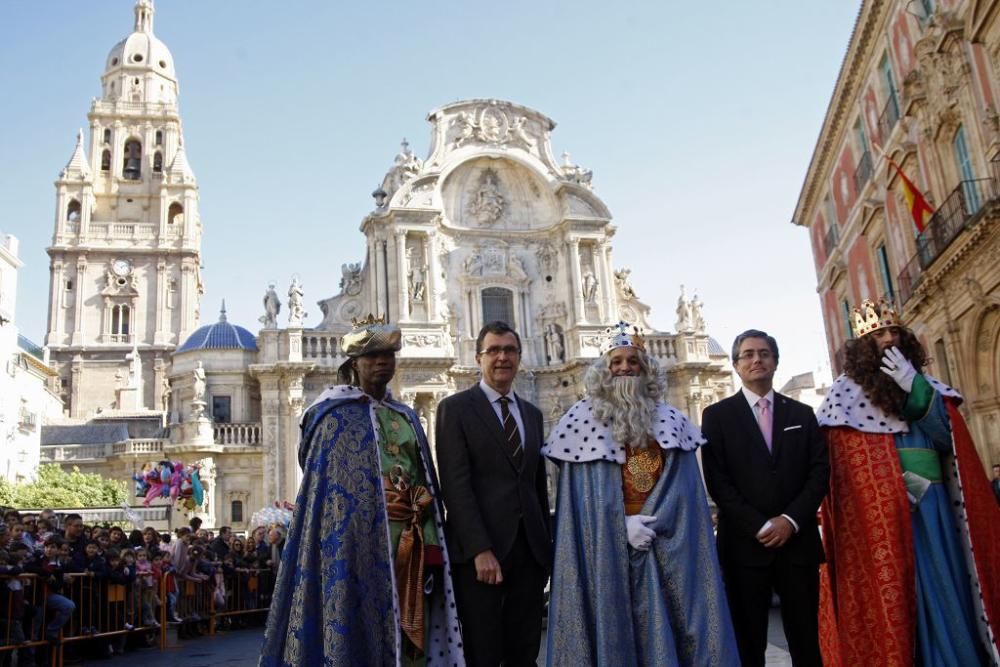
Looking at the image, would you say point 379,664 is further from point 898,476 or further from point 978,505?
point 978,505

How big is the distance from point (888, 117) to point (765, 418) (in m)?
18.1

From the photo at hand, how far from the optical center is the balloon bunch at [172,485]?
27.3m

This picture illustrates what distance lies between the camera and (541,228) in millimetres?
34562

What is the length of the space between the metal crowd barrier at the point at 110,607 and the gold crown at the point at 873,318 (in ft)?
28.2

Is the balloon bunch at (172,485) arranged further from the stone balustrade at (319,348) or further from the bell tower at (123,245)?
the bell tower at (123,245)

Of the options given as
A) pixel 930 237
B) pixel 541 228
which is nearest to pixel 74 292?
pixel 541 228

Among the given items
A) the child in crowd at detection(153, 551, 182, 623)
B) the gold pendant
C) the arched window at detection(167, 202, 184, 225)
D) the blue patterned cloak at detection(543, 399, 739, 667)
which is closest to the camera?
the blue patterned cloak at detection(543, 399, 739, 667)

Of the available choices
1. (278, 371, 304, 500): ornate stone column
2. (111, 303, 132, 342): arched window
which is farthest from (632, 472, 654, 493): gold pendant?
(111, 303, 132, 342): arched window

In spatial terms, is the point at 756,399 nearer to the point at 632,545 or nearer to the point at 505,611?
the point at 632,545

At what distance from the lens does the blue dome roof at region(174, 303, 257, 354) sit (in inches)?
1256

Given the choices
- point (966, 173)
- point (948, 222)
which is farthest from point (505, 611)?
point (966, 173)

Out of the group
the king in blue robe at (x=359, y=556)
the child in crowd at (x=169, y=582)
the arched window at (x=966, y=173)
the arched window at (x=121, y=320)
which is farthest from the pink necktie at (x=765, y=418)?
the arched window at (x=121, y=320)

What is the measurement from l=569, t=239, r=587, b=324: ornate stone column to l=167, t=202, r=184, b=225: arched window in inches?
1305

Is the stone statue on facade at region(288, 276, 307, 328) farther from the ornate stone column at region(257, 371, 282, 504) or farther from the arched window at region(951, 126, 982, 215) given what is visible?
the arched window at region(951, 126, 982, 215)
